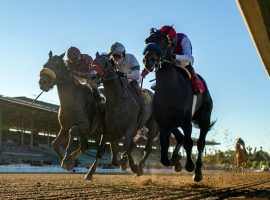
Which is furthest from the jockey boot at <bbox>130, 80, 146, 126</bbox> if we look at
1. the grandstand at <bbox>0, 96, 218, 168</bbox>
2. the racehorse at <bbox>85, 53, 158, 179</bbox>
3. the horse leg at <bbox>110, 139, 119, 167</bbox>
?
the grandstand at <bbox>0, 96, 218, 168</bbox>

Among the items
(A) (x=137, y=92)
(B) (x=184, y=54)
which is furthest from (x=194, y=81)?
(A) (x=137, y=92)

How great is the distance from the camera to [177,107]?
710 centimetres

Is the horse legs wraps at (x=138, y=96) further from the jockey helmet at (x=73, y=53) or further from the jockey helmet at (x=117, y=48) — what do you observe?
the jockey helmet at (x=73, y=53)

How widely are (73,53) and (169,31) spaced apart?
4243mm

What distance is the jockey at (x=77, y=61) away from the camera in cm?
1091

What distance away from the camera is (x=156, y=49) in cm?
630

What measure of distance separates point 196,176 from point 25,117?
3502 cm

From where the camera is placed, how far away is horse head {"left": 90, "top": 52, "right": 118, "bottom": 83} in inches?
378

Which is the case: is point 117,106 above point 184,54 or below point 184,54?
below

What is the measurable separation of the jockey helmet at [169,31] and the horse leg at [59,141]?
13.9ft

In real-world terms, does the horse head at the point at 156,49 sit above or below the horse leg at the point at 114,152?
above

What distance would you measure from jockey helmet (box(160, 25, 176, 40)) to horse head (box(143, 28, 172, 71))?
15 cm

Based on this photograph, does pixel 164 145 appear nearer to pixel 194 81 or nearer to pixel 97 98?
pixel 194 81

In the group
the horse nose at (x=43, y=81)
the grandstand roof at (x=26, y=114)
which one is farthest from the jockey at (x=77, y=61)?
the grandstand roof at (x=26, y=114)
